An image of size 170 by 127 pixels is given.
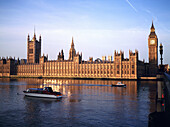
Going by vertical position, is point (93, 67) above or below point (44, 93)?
above

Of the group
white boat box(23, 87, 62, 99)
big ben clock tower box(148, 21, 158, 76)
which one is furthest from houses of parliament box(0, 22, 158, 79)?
white boat box(23, 87, 62, 99)

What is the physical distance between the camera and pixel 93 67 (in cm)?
15150

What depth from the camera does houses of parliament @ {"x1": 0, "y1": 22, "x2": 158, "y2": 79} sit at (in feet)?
448

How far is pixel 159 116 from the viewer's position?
1950 cm

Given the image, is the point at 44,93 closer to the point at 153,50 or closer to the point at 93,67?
the point at 93,67

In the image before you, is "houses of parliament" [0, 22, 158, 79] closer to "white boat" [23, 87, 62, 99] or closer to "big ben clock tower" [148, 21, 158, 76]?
"big ben clock tower" [148, 21, 158, 76]

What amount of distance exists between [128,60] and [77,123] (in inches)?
4685

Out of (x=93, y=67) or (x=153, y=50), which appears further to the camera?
(x=153, y=50)

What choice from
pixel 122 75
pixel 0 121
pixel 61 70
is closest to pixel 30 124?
pixel 0 121

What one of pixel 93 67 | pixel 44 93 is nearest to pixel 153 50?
pixel 93 67

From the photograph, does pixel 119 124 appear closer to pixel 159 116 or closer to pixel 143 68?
pixel 159 116

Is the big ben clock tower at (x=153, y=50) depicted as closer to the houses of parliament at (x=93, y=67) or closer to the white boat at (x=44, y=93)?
the houses of parliament at (x=93, y=67)

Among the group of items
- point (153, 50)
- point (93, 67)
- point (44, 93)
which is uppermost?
point (153, 50)

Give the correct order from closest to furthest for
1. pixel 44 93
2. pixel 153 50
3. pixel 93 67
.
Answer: pixel 44 93 < pixel 93 67 < pixel 153 50
